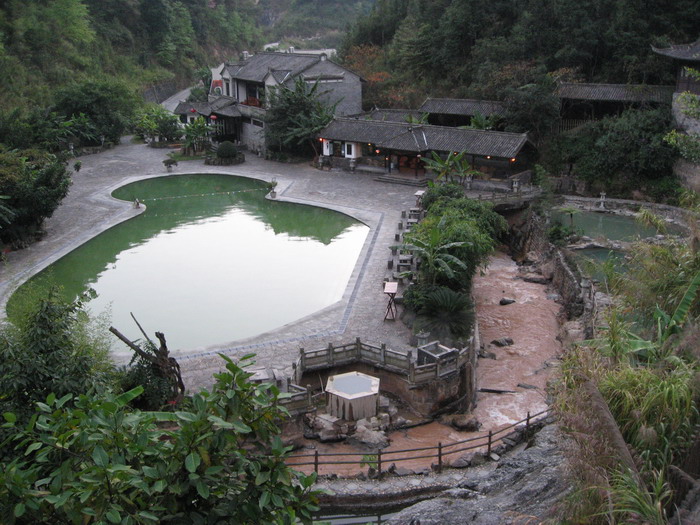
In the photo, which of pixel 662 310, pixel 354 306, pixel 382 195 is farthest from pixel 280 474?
pixel 382 195

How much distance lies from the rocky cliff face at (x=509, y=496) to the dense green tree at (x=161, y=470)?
2.59m

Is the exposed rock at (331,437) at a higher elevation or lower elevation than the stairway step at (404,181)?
lower

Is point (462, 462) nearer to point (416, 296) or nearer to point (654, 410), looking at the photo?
point (654, 410)

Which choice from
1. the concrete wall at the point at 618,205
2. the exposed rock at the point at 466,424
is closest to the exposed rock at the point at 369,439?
the exposed rock at the point at 466,424

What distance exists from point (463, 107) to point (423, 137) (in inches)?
185

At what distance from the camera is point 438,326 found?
17.2m

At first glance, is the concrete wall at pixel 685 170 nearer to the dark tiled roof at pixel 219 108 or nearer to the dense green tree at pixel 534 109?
the dense green tree at pixel 534 109

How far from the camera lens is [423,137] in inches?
1345

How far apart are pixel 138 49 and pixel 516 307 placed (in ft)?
171

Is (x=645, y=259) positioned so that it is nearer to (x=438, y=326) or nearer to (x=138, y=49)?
(x=438, y=326)

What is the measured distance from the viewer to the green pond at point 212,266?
19.3 meters

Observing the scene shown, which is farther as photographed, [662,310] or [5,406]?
[662,310]

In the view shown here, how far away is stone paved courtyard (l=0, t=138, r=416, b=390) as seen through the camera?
56.2 ft

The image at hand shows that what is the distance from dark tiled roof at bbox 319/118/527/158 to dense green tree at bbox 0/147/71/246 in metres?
15.9
